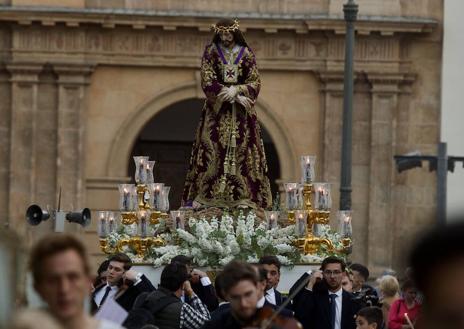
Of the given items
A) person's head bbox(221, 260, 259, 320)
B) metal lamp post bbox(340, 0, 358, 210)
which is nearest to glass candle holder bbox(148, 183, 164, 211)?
metal lamp post bbox(340, 0, 358, 210)

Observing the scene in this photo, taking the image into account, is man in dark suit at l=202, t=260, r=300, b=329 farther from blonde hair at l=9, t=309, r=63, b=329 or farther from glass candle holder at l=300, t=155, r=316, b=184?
glass candle holder at l=300, t=155, r=316, b=184

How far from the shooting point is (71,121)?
120 ft

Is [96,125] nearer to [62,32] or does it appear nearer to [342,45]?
[62,32]

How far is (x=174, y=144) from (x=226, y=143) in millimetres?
18171

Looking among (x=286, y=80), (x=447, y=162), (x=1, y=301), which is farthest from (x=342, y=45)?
(x=1, y=301)

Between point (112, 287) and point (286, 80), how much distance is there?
67.5ft

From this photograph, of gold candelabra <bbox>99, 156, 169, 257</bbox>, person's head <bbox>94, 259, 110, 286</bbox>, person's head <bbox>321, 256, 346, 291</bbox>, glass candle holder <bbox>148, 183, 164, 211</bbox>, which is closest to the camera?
person's head <bbox>321, 256, 346, 291</bbox>

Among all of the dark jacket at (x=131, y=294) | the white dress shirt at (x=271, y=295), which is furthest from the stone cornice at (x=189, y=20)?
the white dress shirt at (x=271, y=295)

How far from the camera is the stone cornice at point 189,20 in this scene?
3569 centimetres

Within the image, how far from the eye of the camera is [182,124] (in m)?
39.2

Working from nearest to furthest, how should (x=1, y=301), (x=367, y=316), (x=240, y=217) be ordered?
(x=1, y=301) → (x=367, y=316) → (x=240, y=217)

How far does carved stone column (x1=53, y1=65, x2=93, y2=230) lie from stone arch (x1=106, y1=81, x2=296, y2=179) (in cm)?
61

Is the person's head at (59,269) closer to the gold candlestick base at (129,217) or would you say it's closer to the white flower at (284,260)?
the white flower at (284,260)

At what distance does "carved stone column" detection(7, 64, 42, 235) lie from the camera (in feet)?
119
